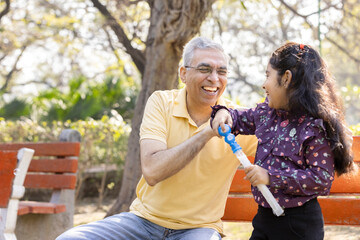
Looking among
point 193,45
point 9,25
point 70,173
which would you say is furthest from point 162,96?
point 9,25

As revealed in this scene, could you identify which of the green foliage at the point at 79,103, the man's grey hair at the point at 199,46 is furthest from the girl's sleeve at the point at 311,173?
the green foliage at the point at 79,103

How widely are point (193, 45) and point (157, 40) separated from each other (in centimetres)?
232

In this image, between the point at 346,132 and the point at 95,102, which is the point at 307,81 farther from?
the point at 95,102

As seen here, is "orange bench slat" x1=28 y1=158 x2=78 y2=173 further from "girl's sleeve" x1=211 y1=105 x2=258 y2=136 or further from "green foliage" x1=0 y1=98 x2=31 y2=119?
"green foliage" x1=0 y1=98 x2=31 y2=119

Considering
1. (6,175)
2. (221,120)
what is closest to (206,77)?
(221,120)

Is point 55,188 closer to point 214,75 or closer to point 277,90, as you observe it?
point 214,75

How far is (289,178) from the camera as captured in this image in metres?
2.00

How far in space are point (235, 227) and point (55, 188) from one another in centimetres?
241

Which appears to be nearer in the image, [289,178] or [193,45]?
[289,178]

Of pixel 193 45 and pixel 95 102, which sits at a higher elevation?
pixel 193 45

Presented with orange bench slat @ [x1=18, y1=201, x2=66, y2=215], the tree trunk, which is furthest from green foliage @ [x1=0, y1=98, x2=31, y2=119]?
orange bench slat @ [x1=18, y1=201, x2=66, y2=215]

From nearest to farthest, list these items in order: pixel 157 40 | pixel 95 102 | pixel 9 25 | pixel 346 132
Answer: pixel 346 132 < pixel 157 40 < pixel 95 102 < pixel 9 25

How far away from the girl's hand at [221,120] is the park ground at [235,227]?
6.71ft

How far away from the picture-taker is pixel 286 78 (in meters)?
2.18
